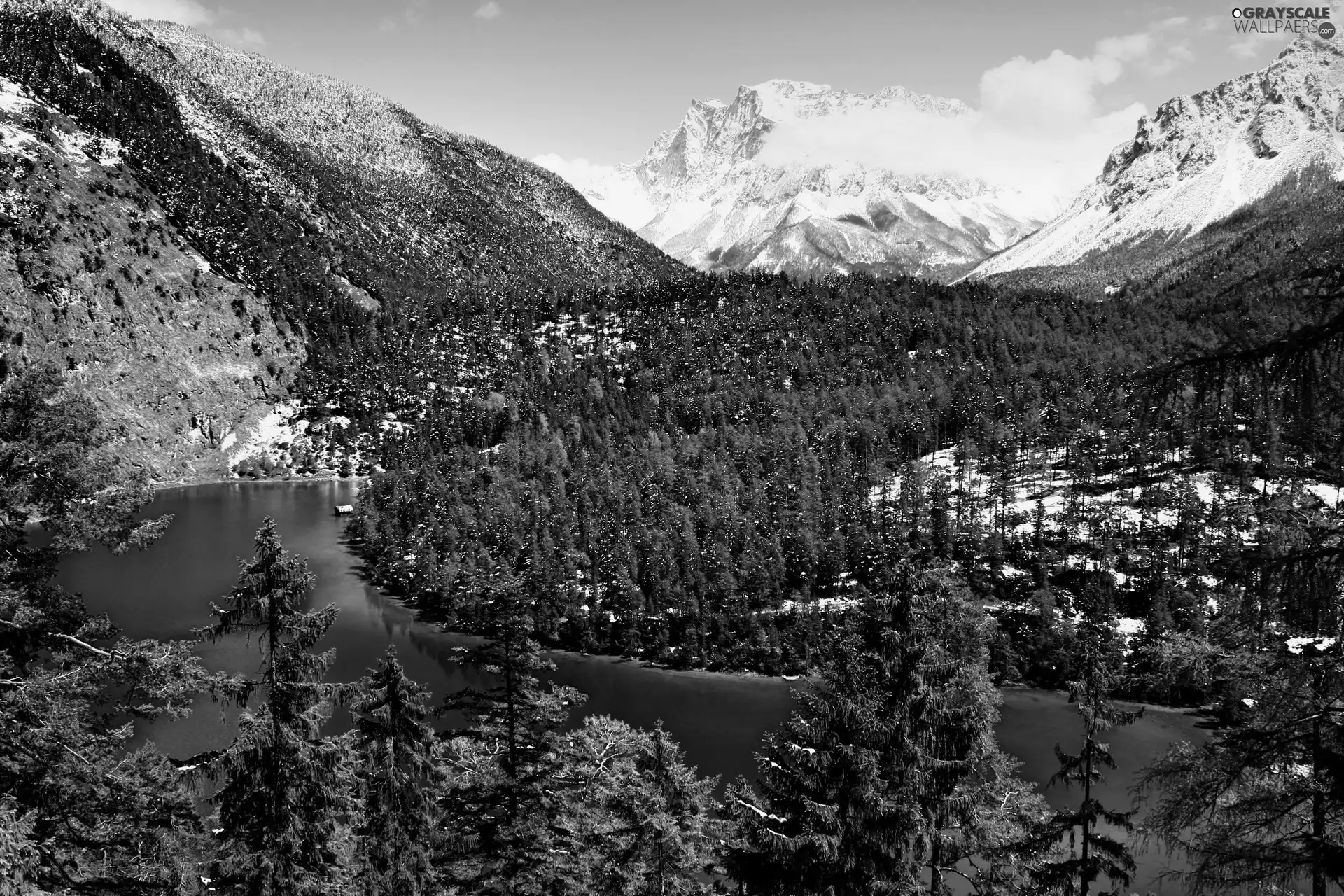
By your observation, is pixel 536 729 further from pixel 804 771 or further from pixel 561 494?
pixel 561 494

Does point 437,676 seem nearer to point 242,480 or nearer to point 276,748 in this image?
point 276,748

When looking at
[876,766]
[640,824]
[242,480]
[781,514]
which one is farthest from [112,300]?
A: [876,766]

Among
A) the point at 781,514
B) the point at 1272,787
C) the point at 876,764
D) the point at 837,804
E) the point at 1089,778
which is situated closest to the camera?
the point at 1272,787

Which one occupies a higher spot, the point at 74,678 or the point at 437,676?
the point at 74,678

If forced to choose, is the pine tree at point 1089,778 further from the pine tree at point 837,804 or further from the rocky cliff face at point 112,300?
the rocky cliff face at point 112,300

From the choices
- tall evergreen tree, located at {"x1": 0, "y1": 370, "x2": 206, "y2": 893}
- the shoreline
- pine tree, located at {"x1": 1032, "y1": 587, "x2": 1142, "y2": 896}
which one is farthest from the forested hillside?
tall evergreen tree, located at {"x1": 0, "y1": 370, "x2": 206, "y2": 893}

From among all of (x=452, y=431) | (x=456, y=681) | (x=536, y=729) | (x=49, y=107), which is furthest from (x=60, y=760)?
(x=49, y=107)
